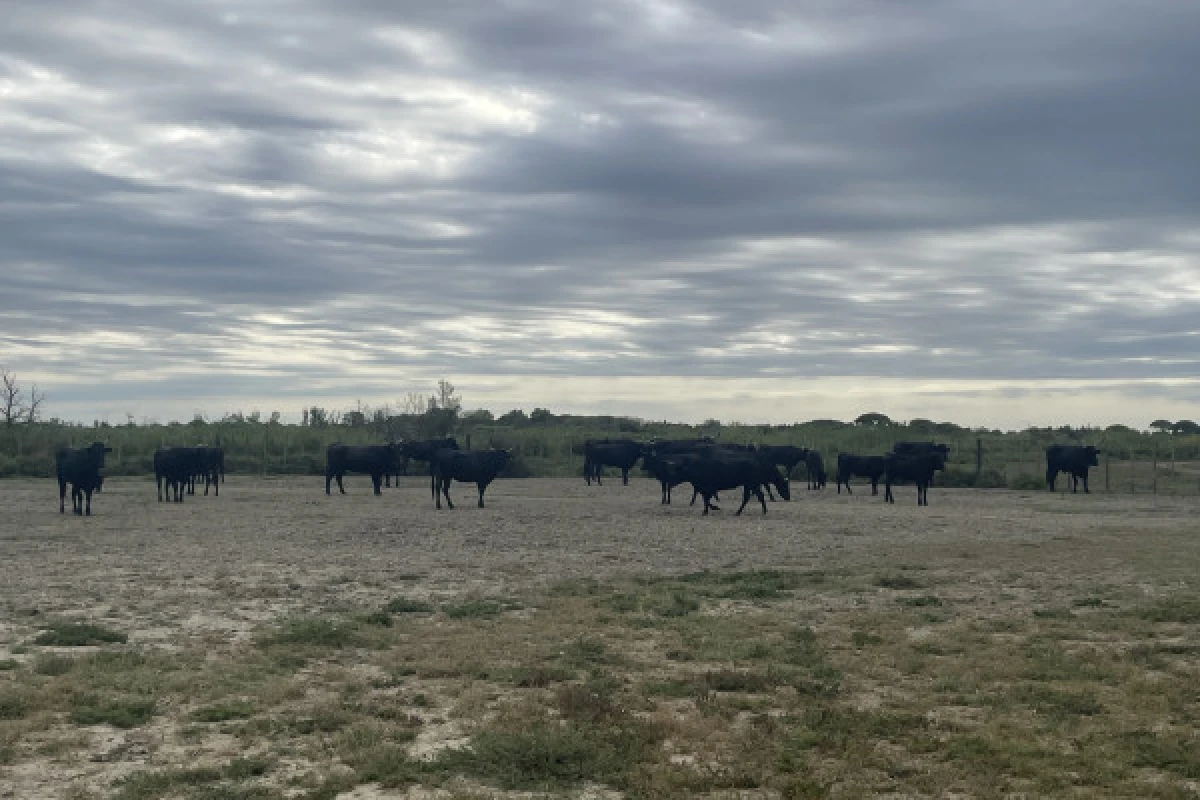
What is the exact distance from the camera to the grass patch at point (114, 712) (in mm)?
8359

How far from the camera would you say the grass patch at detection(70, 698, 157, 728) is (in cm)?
836

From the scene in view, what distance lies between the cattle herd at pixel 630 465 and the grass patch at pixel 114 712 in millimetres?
18553

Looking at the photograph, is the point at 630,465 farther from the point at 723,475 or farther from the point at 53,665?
the point at 53,665

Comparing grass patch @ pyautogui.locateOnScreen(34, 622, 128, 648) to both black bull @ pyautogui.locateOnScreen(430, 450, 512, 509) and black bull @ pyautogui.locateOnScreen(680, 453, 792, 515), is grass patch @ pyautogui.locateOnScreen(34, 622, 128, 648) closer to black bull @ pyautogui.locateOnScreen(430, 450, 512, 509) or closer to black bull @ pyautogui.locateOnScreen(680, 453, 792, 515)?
black bull @ pyautogui.locateOnScreen(680, 453, 792, 515)

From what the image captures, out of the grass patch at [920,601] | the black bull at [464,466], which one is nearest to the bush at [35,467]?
the black bull at [464,466]

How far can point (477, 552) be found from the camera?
19.2 metres

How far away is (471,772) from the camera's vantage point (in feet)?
24.0

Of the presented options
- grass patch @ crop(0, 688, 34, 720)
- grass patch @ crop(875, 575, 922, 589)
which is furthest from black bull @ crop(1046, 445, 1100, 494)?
grass patch @ crop(0, 688, 34, 720)

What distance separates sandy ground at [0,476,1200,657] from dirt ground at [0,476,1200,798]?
0.06 metres

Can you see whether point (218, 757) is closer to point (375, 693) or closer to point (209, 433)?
point (375, 693)

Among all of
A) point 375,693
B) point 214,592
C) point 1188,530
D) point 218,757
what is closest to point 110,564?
point 214,592

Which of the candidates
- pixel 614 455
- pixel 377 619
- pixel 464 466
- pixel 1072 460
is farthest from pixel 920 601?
pixel 614 455

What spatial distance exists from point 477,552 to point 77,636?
28.1ft

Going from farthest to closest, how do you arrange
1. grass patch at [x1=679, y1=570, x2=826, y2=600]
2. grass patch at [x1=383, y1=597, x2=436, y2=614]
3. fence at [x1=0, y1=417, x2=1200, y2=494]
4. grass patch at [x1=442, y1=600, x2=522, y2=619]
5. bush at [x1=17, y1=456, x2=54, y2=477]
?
bush at [x1=17, y1=456, x2=54, y2=477], fence at [x1=0, y1=417, x2=1200, y2=494], grass patch at [x1=679, y1=570, x2=826, y2=600], grass patch at [x1=383, y1=597, x2=436, y2=614], grass patch at [x1=442, y1=600, x2=522, y2=619]
